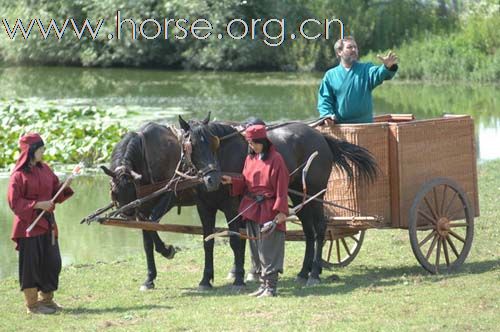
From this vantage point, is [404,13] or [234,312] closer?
[234,312]

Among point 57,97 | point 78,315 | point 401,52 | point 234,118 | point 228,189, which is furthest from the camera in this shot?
point 401,52

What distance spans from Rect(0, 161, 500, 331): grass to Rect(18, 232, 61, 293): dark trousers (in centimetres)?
28

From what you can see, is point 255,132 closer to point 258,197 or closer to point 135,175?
point 258,197

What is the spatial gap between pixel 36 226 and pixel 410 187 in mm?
3530

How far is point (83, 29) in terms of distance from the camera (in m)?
40.1

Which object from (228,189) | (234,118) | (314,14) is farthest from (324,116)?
(314,14)

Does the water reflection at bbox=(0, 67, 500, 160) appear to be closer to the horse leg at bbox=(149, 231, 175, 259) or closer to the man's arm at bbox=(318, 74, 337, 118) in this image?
the man's arm at bbox=(318, 74, 337, 118)

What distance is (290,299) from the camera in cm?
926

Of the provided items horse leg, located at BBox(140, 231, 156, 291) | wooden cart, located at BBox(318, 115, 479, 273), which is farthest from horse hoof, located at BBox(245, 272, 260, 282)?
horse leg, located at BBox(140, 231, 156, 291)

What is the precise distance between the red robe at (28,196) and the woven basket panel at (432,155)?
3174 millimetres

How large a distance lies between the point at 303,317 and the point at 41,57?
33495 mm

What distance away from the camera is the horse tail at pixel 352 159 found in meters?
10.2

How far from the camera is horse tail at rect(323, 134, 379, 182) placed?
33.5 feet

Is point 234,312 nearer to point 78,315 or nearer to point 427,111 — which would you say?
point 78,315
